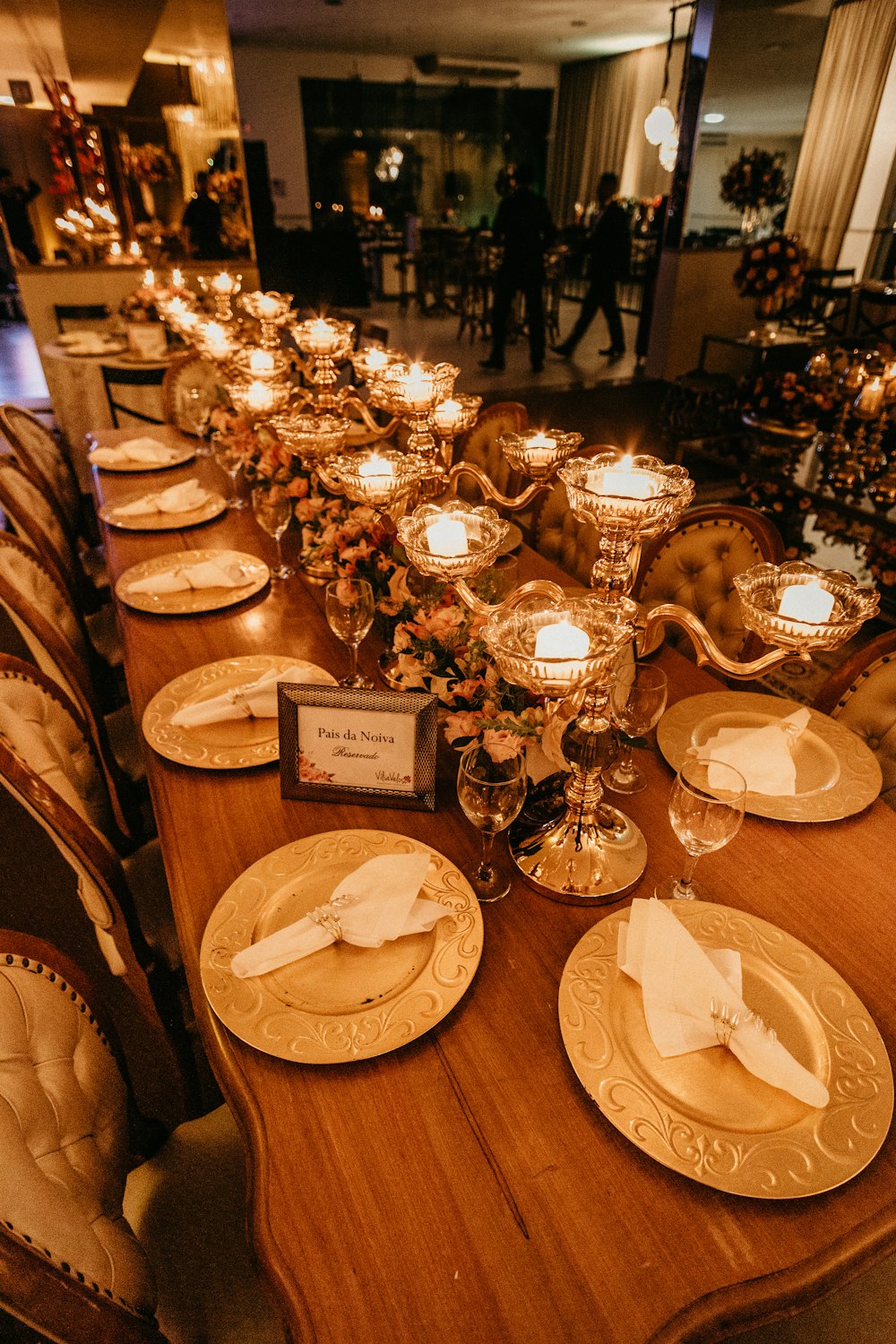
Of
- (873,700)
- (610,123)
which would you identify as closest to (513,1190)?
(873,700)

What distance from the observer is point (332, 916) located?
3.03 ft

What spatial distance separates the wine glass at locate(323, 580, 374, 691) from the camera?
4.20 ft

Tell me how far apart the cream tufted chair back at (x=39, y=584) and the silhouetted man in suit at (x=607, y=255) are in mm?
6778

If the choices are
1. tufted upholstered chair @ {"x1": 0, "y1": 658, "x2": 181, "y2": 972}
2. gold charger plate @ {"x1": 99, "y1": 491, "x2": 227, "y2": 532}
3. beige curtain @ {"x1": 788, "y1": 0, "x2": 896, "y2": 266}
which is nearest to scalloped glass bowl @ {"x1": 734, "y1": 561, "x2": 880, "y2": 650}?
tufted upholstered chair @ {"x1": 0, "y1": 658, "x2": 181, "y2": 972}

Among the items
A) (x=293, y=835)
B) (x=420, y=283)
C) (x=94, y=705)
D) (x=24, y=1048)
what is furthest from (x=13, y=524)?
(x=420, y=283)

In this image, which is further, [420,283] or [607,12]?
[420,283]

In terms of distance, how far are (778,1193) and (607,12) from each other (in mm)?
10752

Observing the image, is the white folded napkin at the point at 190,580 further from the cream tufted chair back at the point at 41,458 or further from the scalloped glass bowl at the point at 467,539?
the cream tufted chair back at the point at 41,458

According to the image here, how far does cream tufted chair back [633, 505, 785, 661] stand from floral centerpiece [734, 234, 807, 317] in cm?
413

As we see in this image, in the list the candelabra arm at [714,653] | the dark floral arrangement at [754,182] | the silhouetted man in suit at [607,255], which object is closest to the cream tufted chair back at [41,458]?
the candelabra arm at [714,653]

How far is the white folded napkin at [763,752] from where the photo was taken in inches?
47.4

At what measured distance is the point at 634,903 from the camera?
0.93m

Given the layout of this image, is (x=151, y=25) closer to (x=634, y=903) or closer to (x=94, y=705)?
(x=94, y=705)

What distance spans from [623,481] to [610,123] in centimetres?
1319
